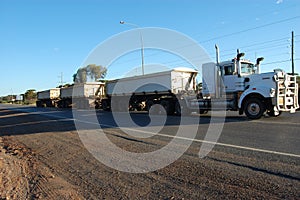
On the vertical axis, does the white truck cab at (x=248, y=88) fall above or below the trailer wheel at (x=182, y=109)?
above

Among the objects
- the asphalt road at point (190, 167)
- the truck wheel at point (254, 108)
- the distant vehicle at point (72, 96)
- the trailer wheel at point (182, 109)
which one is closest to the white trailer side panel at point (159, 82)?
the trailer wheel at point (182, 109)

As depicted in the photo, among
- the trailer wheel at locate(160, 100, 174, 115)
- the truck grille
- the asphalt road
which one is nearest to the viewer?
the asphalt road

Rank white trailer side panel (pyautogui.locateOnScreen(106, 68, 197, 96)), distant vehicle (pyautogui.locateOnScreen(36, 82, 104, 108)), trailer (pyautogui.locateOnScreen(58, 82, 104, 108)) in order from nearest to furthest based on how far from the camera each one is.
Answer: white trailer side panel (pyautogui.locateOnScreen(106, 68, 197, 96)) < trailer (pyautogui.locateOnScreen(58, 82, 104, 108)) < distant vehicle (pyautogui.locateOnScreen(36, 82, 104, 108))

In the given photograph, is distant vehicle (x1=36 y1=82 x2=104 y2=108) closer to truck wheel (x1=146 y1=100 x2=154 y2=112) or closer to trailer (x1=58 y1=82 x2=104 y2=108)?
trailer (x1=58 y1=82 x2=104 y2=108)

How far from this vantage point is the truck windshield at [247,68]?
42.7 feet

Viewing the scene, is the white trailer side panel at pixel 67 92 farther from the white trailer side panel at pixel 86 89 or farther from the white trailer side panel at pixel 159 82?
the white trailer side panel at pixel 159 82

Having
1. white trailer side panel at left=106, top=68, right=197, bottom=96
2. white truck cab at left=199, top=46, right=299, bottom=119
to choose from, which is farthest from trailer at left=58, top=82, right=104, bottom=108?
white truck cab at left=199, top=46, right=299, bottom=119

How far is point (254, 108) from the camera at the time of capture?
11711 mm

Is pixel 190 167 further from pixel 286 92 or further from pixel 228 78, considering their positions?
pixel 228 78

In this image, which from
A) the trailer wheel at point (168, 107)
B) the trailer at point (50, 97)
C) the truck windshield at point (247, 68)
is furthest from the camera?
the trailer at point (50, 97)

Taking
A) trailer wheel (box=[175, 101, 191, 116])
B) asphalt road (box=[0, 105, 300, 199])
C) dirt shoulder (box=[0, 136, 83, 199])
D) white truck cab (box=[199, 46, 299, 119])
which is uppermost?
white truck cab (box=[199, 46, 299, 119])

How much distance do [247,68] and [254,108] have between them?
254 centimetres

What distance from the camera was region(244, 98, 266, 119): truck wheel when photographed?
1150 cm

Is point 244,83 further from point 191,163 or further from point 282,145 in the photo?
point 191,163
